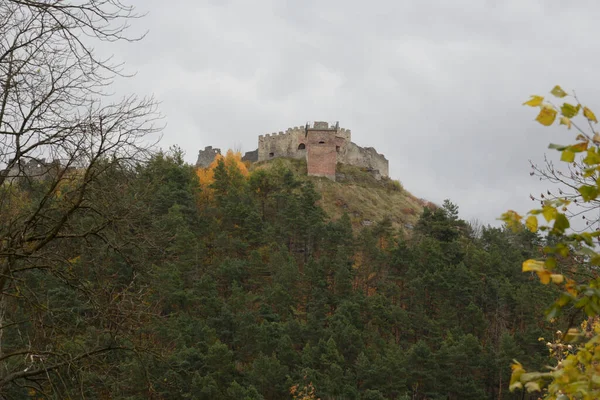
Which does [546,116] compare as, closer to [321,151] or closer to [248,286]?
[248,286]

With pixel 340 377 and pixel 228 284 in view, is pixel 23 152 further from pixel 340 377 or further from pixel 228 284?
pixel 228 284

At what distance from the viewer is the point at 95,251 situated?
7984mm

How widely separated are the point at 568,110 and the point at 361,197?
61.0m

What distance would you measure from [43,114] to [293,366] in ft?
83.5

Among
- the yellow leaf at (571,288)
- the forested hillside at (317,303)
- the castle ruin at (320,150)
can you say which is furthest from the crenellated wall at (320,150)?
the yellow leaf at (571,288)

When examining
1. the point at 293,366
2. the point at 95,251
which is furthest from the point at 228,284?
the point at 95,251

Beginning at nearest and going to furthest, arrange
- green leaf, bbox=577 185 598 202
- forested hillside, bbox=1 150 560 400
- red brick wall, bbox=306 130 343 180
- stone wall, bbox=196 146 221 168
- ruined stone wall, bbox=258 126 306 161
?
green leaf, bbox=577 185 598 202
forested hillside, bbox=1 150 560 400
red brick wall, bbox=306 130 343 180
ruined stone wall, bbox=258 126 306 161
stone wall, bbox=196 146 221 168

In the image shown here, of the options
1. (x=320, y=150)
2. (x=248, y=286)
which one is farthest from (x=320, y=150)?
(x=248, y=286)

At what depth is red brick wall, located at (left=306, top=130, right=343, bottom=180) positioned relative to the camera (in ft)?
211

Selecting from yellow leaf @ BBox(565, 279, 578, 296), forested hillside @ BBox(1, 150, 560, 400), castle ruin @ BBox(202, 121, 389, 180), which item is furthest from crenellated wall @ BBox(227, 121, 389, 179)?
yellow leaf @ BBox(565, 279, 578, 296)

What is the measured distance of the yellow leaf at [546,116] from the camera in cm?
309

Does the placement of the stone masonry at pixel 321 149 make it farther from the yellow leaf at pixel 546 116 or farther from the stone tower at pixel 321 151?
the yellow leaf at pixel 546 116

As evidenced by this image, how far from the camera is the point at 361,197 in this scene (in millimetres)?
63875

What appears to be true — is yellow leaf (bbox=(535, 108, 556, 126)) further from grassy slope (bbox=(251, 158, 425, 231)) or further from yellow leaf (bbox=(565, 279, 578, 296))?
grassy slope (bbox=(251, 158, 425, 231))
